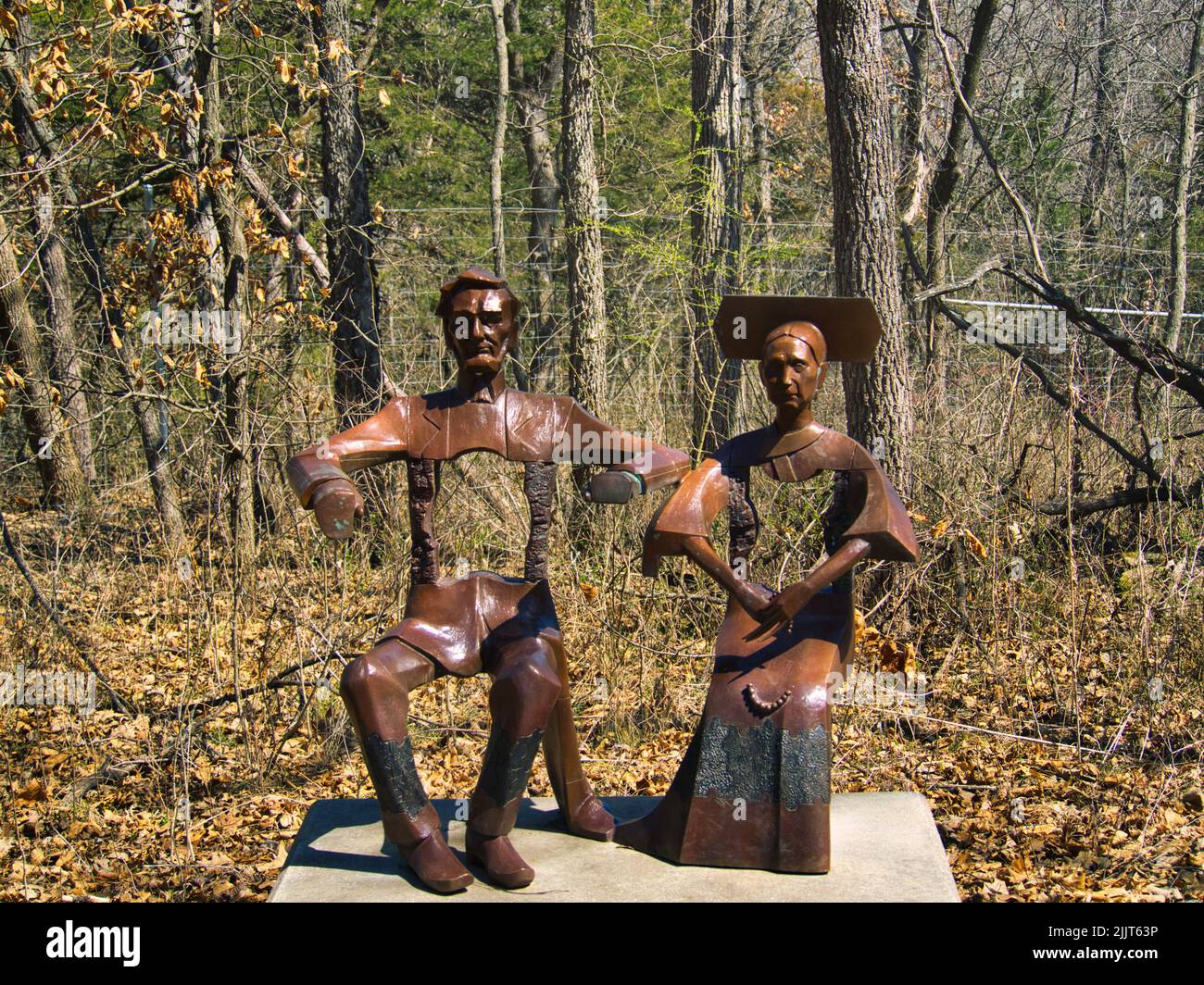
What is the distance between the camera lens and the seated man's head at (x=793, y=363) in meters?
4.00

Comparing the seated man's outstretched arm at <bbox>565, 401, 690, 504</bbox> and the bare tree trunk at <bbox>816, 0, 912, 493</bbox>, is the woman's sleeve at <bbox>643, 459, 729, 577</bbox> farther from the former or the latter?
the bare tree trunk at <bbox>816, 0, 912, 493</bbox>

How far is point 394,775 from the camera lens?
3.80m

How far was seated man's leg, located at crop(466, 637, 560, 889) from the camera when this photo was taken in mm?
3822

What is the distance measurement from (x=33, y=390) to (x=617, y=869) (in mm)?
6440

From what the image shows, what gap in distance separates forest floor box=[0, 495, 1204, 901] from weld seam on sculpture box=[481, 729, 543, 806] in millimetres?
1656

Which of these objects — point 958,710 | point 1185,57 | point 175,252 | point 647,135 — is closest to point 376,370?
point 175,252

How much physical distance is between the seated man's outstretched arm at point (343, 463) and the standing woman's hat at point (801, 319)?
1.08 metres

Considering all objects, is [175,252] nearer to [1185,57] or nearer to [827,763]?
[827,763]

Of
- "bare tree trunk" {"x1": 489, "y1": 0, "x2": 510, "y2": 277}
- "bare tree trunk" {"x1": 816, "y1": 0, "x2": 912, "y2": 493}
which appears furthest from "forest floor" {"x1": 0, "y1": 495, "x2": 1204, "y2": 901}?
"bare tree trunk" {"x1": 489, "y1": 0, "x2": 510, "y2": 277}

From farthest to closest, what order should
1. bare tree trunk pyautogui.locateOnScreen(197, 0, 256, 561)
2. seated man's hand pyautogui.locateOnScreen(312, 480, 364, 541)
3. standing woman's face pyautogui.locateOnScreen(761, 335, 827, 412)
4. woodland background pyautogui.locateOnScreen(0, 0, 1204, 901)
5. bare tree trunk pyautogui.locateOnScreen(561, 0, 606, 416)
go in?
bare tree trunk pyautogui.locateOnScreen(561, 0, 606, 416) → bare tree trunk pyautogui.locateOnScreen(197, 0, 256, 561) → woodland background pyautogui.locateOnScreen(0, 0, 1204, 901) → standing woman's face pyautogui.locateOnScreen(761, 335, 827, 412) → seated man's hand pyautogui.locateOnScreen(312, 480, 364, 541)

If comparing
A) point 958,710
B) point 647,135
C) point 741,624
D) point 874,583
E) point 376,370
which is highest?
point 647,135

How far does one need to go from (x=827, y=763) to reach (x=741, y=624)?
53cm

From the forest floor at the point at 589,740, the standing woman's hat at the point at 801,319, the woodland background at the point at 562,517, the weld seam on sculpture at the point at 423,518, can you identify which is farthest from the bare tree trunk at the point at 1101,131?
the weld seam on sculpture at the point at 423,518

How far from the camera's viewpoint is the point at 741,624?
4.20m
